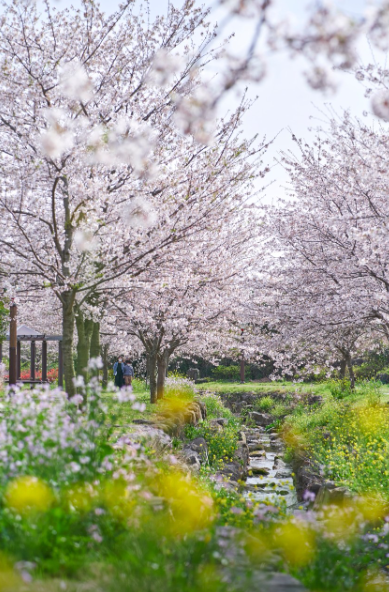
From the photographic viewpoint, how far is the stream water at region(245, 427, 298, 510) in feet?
31.9

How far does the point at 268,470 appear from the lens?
40.0ft

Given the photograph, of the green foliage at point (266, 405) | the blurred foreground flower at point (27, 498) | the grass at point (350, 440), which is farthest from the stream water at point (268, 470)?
the blurred foreground flower at point (27, 498)

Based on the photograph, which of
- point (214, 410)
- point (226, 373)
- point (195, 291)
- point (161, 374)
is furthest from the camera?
point (226, 373)

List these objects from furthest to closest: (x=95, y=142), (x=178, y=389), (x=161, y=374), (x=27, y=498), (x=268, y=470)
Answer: (x=178, y=389) < (x=161, y=374) < (x=268, y=470) < (x=95, y=142) < (x=27, y=498)

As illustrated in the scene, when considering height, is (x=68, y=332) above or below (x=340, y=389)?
above

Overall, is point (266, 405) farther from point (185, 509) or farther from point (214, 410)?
point (185, 509)

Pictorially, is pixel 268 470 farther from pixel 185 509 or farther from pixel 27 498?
pixel 27 498

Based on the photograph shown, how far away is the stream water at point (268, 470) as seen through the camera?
973cm

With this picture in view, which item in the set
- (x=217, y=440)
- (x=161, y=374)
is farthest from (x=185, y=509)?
(x=161, y=374)

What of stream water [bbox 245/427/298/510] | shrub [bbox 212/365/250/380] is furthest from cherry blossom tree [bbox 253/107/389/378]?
shrub [bbox 212/365/250/380]

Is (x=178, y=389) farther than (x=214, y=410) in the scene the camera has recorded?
No

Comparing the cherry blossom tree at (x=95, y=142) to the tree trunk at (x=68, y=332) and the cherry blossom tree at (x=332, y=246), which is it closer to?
the tree trunk at (x=68, y=332)

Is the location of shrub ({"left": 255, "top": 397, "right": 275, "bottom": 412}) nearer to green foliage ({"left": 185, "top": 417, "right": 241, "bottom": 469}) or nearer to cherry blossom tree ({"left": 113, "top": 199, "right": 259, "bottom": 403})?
cherry blossom tree ({"left": 113, "top": 199, "right": 259, "bottom": 403})

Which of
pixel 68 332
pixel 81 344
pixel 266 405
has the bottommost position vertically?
pixel 266 405
